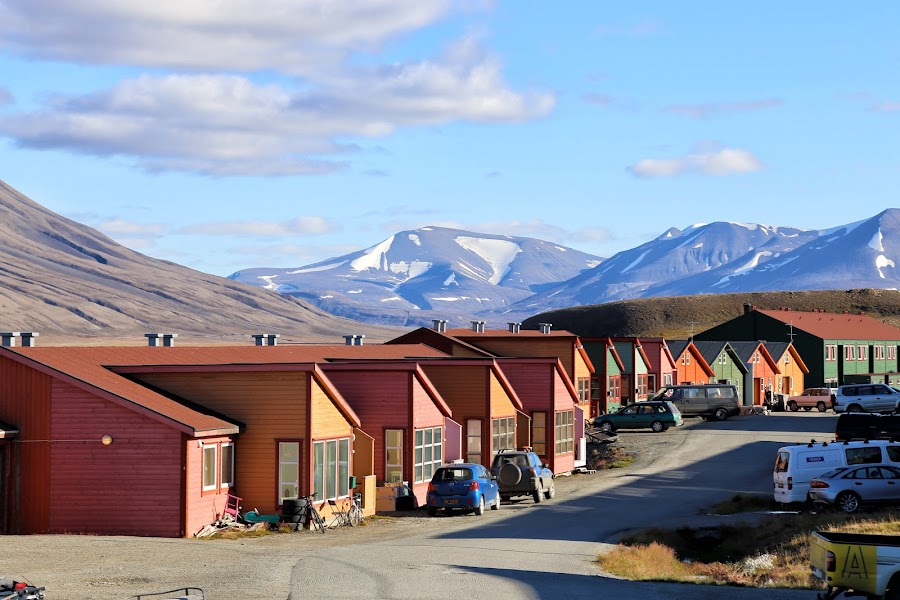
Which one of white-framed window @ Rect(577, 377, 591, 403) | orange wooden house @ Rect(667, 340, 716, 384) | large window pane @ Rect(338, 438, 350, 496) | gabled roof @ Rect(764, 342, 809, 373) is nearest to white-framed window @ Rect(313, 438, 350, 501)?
large window pane @ Rect(338, 438, 350, 496)

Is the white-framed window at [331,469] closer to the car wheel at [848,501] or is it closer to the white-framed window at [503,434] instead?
the white-framed window at [503,434]

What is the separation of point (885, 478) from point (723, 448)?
947 inches

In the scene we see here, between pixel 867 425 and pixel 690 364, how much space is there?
142 feet

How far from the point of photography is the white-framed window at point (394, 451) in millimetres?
41438

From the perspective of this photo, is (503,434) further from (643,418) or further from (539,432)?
(643,418)

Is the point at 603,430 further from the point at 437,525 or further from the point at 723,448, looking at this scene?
the point at 437,525

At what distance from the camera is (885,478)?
35.4 metres

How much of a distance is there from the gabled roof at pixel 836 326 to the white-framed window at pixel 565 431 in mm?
56605

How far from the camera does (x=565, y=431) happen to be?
55969mm

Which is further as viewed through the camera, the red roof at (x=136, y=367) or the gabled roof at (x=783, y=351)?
the gabled roof at (x=783, y=351)

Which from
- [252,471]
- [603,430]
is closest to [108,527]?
[252,471]

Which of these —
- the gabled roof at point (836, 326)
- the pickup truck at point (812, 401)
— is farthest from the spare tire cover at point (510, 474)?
the gabled roof at point (836, 326)

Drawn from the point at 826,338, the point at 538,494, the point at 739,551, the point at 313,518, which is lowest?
the point at 739,551

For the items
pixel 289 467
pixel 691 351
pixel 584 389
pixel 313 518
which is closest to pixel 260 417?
pixel 289 467
